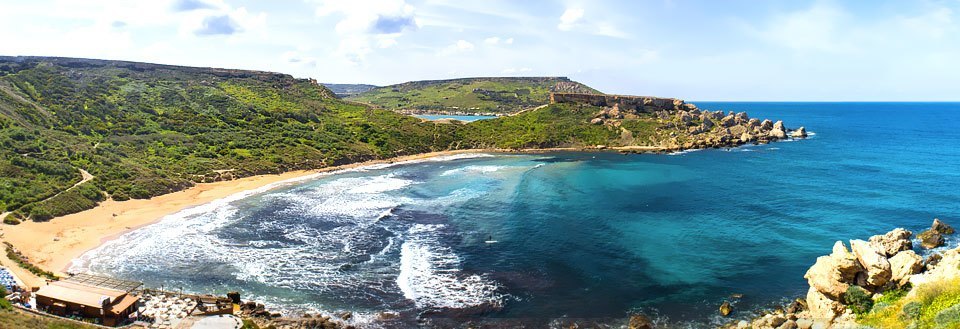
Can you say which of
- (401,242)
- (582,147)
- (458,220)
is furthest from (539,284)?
(582,147)

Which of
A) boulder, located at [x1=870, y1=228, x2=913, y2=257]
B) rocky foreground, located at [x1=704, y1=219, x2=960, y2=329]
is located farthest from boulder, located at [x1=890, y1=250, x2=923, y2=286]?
boulder, located at [x1=870, y1=228, x2=913, y2=257]

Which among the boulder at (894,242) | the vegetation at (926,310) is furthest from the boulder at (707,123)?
the vegetation at (926,310)

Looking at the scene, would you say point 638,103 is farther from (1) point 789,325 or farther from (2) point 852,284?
(1) point 789,325

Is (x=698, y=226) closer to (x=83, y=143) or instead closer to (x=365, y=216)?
(x=365, y=216)

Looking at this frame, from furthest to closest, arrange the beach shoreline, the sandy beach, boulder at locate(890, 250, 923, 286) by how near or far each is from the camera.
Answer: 1. the beach shoreline
2. the sandy beach
3. boulder at locate(890, 250, 923, 286)

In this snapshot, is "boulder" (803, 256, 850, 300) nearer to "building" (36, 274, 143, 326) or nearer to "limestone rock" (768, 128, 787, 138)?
"building" (36, 274, 143, 326)

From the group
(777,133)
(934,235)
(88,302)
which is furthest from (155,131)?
(777,133)
